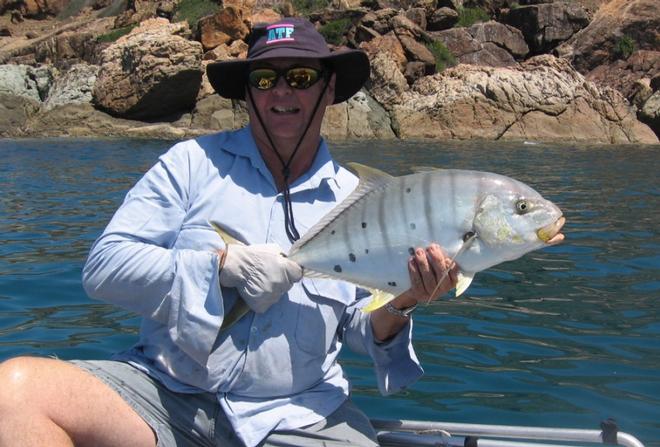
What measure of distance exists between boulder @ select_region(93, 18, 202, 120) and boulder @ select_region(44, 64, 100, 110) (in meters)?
0.49

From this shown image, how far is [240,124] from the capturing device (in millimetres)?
25531

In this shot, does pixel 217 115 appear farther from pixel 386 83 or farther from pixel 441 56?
pixel 441 56

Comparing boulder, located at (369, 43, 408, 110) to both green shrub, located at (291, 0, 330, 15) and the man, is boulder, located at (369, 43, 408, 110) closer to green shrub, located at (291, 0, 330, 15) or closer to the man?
green shrub, located at (291, 0, 330, 15)

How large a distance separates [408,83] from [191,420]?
27425 millimetres

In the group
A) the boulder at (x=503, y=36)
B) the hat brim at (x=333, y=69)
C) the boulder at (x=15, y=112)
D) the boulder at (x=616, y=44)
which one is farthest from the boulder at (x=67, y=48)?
the hat brim at (x=333, y=69)

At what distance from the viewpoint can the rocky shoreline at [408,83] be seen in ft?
85.1

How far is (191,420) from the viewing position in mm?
2965

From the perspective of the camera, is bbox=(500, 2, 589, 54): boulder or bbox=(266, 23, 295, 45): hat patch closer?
bbox=(266, 23, 295, 45): hat patch

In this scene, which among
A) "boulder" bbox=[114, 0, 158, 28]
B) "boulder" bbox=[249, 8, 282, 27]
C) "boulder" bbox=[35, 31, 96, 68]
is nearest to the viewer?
"boulder" bbox=[249, 8, 282, 27]

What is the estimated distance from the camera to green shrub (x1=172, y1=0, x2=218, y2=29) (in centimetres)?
3650

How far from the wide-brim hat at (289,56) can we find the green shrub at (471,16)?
112 feet

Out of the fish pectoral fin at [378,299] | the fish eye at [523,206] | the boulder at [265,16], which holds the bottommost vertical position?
the boulder at [265,16]

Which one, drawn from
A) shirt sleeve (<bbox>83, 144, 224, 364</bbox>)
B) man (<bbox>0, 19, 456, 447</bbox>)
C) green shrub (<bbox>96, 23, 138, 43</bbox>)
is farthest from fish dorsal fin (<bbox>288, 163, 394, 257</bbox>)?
green shrub (<bbox>96, 23, 138, 43</bbox>)

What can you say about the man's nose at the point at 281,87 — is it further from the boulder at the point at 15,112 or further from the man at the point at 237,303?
the boulder at the point at 15,112
